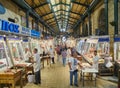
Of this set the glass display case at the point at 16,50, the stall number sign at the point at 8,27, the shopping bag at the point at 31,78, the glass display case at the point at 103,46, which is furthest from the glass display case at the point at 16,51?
the glass display case at the point at 103,46

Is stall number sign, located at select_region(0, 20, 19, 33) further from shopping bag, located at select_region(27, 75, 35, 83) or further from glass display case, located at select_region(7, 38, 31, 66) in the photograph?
shopping bag, located at select_region(27, 75, 35, 83)

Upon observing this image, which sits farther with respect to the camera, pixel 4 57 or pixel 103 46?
pixel 103 46

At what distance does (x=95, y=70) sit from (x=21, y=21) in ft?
39.4

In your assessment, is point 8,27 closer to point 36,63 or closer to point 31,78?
point 36,63

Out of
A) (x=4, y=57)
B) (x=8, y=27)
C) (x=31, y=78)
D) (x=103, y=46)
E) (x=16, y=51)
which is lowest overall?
(x=31, y=78)

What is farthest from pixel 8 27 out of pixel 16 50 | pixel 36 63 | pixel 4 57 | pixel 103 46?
pixel 103 46

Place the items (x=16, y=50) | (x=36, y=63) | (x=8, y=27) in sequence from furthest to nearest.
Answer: (x=16, y=50), (x=36, y=63), (x=8, y=27)

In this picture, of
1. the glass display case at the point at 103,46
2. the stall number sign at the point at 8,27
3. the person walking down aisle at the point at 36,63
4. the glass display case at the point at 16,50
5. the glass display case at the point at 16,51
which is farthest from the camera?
the glass display case at the point at 103,46

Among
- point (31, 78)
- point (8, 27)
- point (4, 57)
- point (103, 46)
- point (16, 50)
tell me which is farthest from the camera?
point (103, 46)

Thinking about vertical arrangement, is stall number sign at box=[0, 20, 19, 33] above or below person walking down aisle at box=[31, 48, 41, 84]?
above

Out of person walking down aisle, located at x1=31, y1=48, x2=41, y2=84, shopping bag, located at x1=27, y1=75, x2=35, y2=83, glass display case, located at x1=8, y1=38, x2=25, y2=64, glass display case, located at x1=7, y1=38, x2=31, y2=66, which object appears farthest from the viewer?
shopping bag, located at x1=27, y1=75, x2=35, y2=83

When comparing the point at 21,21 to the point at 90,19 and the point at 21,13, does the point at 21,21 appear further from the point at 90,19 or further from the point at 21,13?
the point at 90,19

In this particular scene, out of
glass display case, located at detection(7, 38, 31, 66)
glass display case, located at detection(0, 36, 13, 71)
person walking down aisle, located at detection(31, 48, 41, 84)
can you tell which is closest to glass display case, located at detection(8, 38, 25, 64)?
glass display case, located at detection(7, 38, 31, 66)

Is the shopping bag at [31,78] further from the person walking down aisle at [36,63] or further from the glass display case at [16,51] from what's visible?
the glass display case at [16,51]
